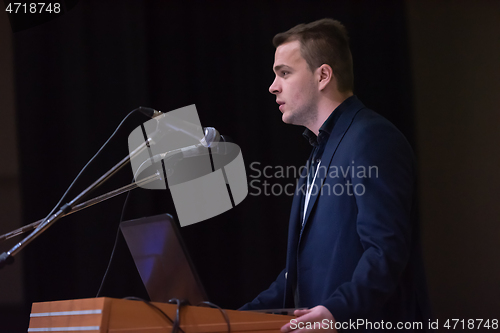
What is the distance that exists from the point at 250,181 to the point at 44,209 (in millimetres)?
1063

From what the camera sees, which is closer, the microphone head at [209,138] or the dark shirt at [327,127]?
the microphone head at [209,138]

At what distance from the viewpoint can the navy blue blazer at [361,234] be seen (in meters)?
1.29

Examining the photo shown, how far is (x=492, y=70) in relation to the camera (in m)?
2.70

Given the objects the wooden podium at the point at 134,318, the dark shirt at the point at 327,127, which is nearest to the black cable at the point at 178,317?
the wooden podium at the point at 134,318

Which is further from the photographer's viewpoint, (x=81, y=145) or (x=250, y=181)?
(x=250, y=181)

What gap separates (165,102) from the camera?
2543mm

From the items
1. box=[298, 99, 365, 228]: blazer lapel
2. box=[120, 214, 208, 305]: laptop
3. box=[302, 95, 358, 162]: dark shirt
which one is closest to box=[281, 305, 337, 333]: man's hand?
box=[120, 214, 208, 305]: laptop

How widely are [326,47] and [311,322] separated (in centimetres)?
118

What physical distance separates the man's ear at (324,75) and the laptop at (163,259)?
989 mm

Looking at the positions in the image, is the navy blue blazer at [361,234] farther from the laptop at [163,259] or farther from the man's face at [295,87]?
the laptop at [163,259]

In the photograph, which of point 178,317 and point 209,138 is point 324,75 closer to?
point 209,138

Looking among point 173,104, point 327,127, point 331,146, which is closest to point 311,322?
point 331,146

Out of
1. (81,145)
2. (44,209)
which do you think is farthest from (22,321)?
(81,145)

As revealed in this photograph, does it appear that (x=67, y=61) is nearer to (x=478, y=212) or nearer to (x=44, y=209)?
(x=44, y=209)
